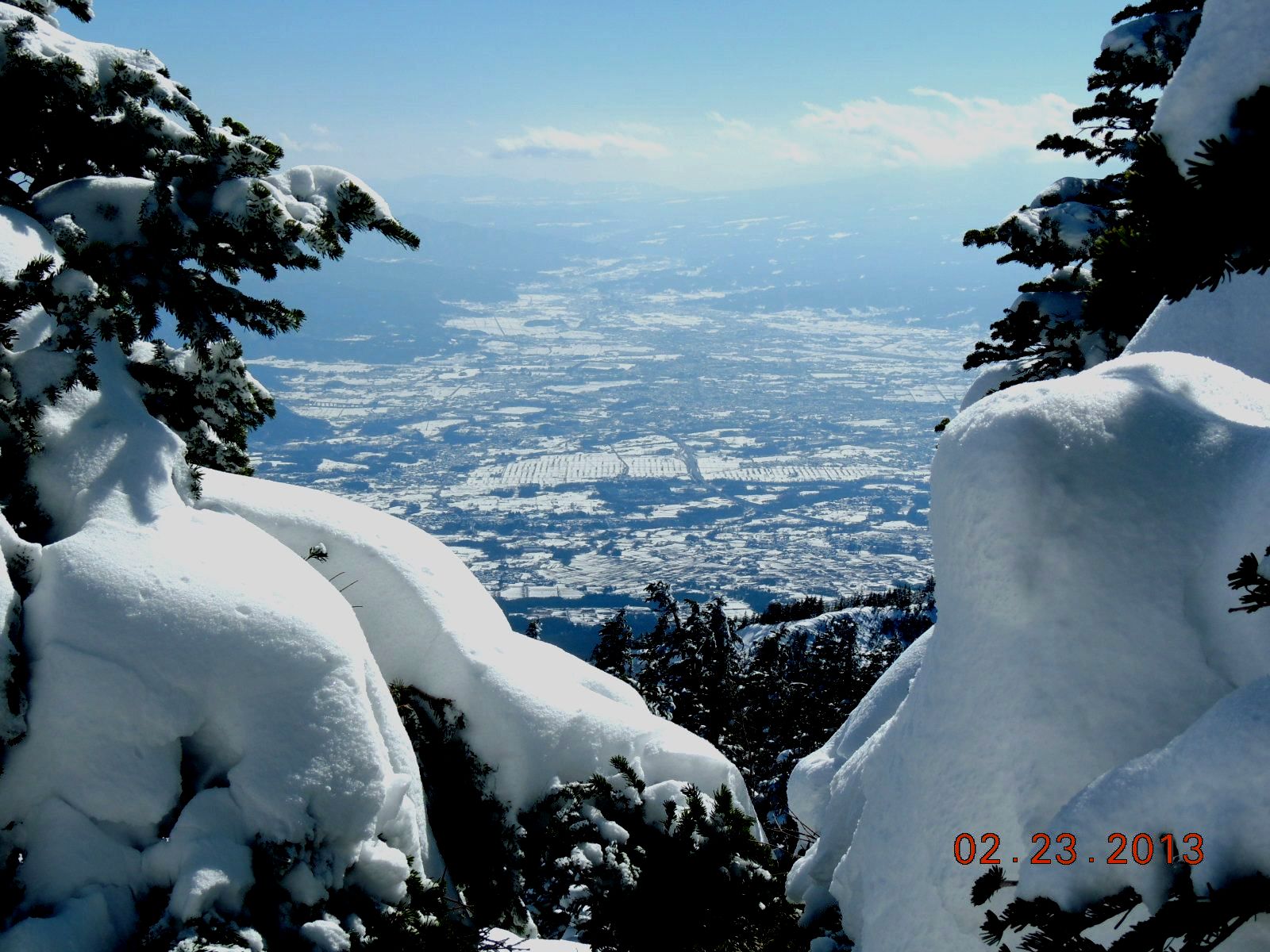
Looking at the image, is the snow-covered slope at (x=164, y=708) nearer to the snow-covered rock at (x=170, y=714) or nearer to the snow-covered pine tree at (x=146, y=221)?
the snow-covered rock at (x=170, y=714)

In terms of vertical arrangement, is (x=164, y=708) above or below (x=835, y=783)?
above

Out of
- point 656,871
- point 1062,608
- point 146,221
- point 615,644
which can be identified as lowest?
point 615,644

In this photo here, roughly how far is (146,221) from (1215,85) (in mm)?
8435

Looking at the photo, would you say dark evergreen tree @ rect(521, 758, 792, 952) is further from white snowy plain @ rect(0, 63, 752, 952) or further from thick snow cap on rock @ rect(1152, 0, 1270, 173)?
thick snow cap on rock @ rect(1152, 0, 1270, 173)

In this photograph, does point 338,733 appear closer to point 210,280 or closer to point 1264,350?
point 210,280

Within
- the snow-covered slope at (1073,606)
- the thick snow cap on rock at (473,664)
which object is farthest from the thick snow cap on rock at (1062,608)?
the thick snow cap on rock at (473,664)

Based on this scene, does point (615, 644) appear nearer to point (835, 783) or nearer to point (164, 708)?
point (835, 783)

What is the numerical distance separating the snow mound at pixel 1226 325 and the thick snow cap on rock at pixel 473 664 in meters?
6.06

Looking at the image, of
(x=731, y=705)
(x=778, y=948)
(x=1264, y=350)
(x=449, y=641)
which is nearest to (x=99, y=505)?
(x=449, y=641)

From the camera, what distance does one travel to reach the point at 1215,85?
3.30 meters

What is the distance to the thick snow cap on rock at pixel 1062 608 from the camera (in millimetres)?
4047

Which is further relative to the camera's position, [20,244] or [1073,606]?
[20,244]
